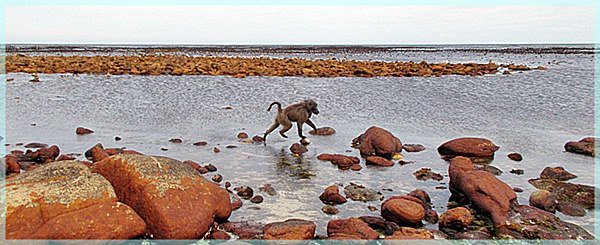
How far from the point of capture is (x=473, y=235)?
5.43m

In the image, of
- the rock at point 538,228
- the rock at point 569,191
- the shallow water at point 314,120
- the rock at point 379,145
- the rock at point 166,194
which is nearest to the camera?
the rock at point 166,194

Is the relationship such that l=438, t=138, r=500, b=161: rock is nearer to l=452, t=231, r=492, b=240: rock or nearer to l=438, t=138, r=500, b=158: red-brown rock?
l=438, t=138, r=500, b=158: red-brown rock

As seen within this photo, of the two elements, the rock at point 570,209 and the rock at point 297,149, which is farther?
the rock at point 297,149

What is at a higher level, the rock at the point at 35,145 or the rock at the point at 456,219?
the rock at the point at 456,219

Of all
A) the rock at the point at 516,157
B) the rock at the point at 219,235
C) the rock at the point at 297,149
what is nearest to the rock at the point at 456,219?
the rock at the point at 219,235

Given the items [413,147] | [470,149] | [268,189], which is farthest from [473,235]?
[413,147]

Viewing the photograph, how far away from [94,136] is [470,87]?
17.3 metres

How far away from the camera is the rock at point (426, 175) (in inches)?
303

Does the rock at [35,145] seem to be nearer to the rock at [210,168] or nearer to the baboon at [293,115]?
the rock at [210,168]

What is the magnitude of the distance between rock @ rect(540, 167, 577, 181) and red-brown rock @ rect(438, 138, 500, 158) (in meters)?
1.33

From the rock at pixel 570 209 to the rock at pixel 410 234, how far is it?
206 centimetres

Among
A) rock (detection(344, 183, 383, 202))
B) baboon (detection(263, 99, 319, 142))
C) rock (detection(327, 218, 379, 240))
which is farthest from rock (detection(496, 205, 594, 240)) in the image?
baboon (detection(263, 99, 319, 142))

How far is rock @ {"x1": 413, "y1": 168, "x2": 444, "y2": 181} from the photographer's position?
25.2ft

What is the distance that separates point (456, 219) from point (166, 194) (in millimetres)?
3228
